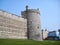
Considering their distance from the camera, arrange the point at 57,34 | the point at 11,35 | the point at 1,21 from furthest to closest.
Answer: the point at 57,34
the point at 11,35
the point at 1,21

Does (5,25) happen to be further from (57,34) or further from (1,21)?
(57,34)

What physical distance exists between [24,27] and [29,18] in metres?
2.66

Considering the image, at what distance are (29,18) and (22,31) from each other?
4043 millimetres

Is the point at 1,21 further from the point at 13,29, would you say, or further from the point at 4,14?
the point at 13,29

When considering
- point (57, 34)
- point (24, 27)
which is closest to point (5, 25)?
point (24, 27)

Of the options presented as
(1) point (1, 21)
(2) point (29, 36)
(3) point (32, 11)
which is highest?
(3) point (32, 11)

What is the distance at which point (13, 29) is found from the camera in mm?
34188

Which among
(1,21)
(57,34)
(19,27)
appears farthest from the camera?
(57,34)

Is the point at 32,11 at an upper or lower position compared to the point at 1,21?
upper

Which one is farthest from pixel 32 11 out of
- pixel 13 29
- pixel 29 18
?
pixel 13 29

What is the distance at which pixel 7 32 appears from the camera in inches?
1255

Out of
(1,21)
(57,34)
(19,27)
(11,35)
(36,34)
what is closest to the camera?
(1,21)

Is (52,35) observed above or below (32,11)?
below

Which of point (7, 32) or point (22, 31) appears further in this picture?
point (22, 31)
